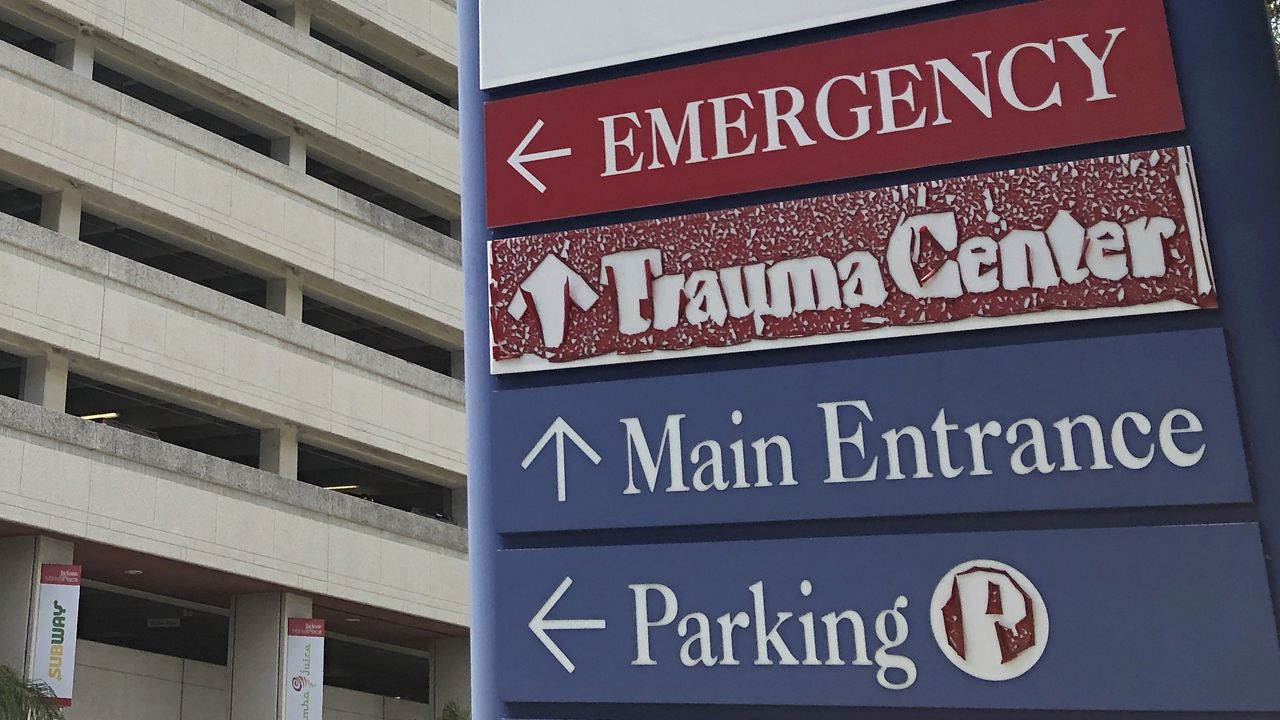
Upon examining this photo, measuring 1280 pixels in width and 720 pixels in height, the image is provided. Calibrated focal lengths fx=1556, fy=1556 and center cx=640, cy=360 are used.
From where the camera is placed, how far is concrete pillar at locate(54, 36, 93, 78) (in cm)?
2977

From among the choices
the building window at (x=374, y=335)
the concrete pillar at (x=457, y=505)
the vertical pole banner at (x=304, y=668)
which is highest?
the building window at (x=374, y=335)

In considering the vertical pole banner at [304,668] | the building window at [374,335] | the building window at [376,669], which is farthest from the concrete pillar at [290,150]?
the building window at [376,669]

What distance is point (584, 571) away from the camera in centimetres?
374

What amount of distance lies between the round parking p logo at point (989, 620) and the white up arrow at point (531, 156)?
57.8 inches

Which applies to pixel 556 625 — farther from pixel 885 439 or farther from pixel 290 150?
pixel 290 150

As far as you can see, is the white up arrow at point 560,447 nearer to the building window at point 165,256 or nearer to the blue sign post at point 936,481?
the blue sign post at point 936,481

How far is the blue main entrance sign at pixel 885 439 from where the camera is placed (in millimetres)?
3373

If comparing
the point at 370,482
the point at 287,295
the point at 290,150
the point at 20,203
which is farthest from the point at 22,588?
the point at 370,482

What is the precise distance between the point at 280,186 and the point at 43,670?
465 inches

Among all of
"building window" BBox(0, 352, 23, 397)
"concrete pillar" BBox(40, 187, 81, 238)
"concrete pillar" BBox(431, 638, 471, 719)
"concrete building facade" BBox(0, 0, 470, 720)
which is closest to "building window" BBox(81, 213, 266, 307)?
"concrete building facade" BBox(0, 0, 470, 720)

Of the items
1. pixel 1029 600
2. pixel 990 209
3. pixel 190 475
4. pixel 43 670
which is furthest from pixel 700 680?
pixel 190 475

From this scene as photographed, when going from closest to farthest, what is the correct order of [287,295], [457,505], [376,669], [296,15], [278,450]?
[278,450], [287,295], [296,15], [457,505], [376,669]

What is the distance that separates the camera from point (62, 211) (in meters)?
28.8

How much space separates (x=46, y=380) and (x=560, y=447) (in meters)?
25.9
